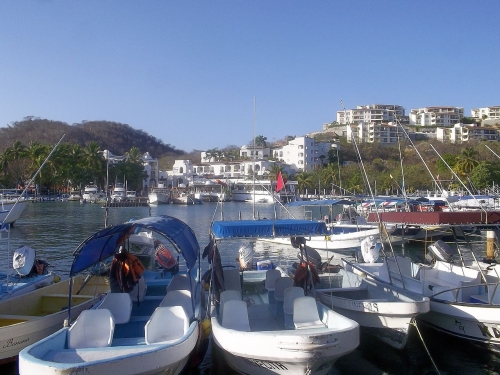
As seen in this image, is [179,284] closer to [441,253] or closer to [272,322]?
[272,322]

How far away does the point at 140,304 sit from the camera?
13.2 meters

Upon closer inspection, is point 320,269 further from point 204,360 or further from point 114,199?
point 114,199

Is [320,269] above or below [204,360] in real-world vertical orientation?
above

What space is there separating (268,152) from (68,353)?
14761 centimetres

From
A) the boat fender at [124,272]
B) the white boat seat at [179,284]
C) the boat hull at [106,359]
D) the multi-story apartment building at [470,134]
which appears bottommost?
the boat hull at [106,359]

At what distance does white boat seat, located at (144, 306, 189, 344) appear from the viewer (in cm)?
1007

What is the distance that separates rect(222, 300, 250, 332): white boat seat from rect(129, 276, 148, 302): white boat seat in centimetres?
331

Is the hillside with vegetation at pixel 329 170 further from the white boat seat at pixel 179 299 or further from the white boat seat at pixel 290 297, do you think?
the white boat seat at pixel 179 299

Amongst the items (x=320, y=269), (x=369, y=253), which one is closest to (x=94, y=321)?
(x=320, y=269)

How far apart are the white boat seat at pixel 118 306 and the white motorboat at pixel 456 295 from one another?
702cm

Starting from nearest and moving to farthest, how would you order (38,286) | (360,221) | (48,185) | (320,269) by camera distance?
(38,286)
(320,269)
(360,221)
(48,185)

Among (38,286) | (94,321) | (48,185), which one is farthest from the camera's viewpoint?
(48,185)

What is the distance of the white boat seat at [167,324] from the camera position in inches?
396

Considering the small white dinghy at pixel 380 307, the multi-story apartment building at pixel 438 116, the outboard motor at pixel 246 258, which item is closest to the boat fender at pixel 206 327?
the small white dinghy at pixel 380 307
